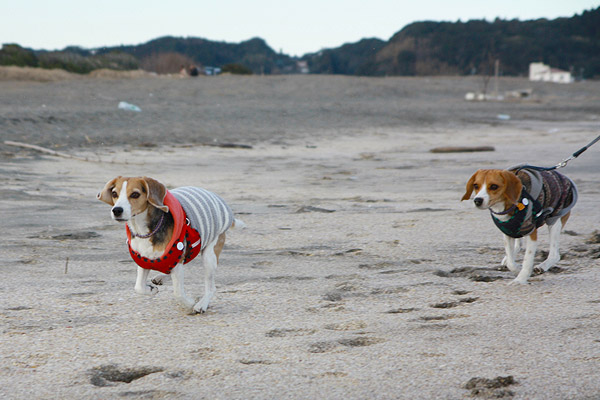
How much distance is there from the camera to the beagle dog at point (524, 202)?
13.8ft

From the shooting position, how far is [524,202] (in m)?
4.23

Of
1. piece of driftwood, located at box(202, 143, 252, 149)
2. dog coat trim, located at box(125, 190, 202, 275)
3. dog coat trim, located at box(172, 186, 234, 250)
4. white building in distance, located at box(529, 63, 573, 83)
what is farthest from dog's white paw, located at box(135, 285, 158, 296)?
white building in distance, located at box(529, 63, 573, 83)

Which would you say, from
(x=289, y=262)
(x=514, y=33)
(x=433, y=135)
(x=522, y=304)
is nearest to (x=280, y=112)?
(x=433, y=135)

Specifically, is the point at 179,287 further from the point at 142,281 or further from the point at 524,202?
the point at 524,202

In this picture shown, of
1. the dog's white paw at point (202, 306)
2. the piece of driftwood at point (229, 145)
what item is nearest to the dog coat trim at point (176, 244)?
the dog's white paw at point (202, 306)

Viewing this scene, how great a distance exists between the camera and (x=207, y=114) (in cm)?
1825

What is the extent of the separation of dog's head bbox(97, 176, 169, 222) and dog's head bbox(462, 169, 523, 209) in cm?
197

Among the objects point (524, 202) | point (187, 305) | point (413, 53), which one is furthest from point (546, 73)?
point (187, 305)

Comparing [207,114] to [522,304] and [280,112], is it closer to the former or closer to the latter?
[280,112]

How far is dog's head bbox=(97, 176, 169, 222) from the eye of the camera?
3.30 m

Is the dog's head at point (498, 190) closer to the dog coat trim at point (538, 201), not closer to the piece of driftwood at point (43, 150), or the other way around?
the dog coat trim at point (538, 201)

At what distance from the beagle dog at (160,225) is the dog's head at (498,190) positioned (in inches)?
66.5

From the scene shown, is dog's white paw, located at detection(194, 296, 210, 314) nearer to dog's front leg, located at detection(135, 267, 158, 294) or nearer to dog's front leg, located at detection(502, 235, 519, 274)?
dog's front leg, located at detection(135, 267, 158, 294)

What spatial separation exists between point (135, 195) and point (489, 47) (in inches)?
3569
